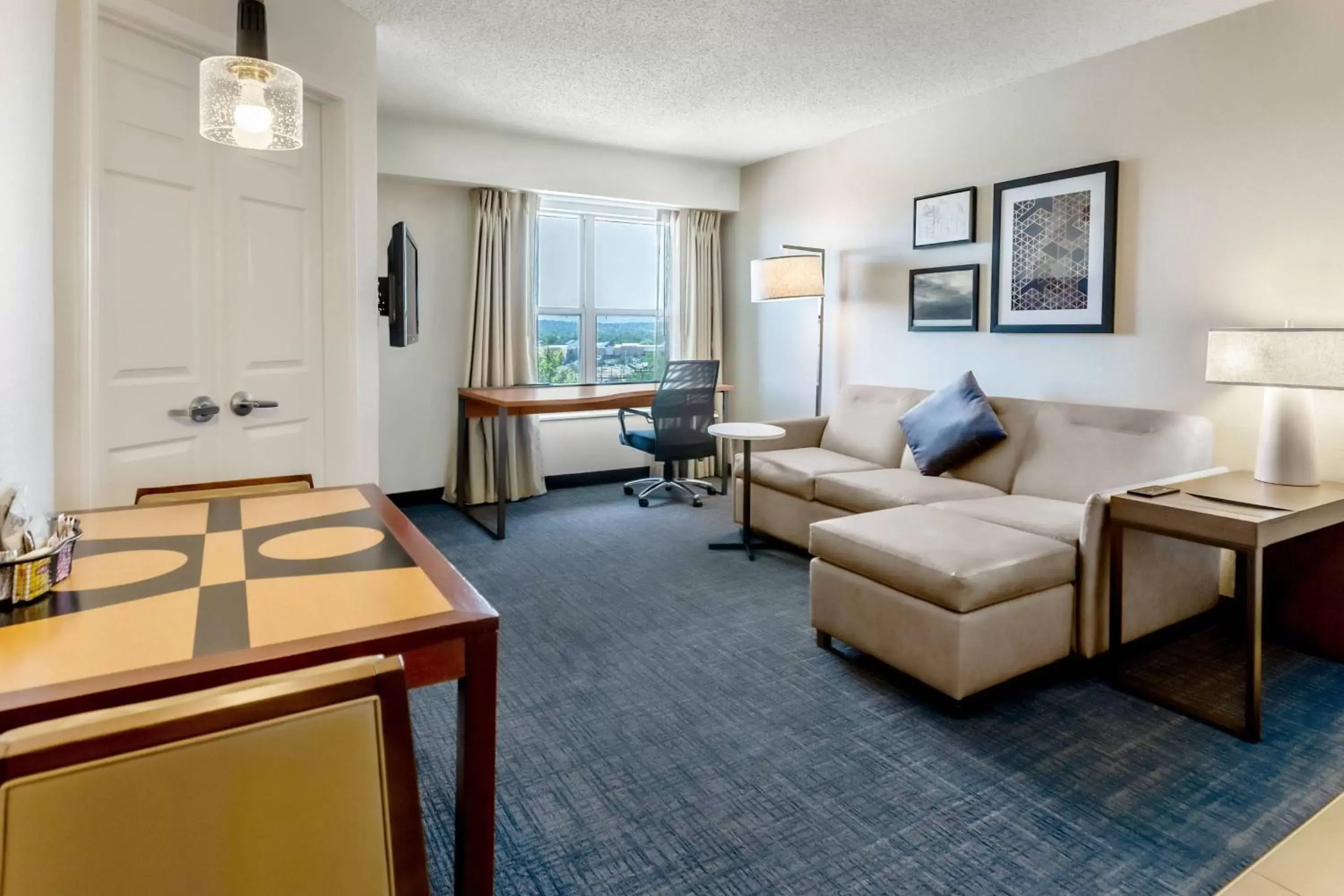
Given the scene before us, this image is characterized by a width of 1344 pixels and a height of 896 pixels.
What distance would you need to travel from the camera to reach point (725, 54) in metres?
3.57

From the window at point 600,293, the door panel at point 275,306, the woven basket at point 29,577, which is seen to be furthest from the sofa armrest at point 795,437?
the woven basket at point 29,577

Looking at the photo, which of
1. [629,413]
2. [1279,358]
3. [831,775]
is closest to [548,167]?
[629,413]

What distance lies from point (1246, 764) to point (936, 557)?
96cm

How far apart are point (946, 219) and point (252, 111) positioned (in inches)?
145

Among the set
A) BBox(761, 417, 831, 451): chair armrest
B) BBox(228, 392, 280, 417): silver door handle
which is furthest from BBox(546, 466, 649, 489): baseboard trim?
BBox(228, 392, 280, 417): silver door handle

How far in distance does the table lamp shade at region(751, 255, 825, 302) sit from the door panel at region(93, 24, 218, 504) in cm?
308

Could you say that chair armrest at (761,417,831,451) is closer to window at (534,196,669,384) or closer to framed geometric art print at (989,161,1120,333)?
framed geometric art print at (989,161,1120,333)

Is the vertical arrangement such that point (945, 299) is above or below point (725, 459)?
above

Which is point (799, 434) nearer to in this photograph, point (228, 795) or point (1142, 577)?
point (1142, 577)

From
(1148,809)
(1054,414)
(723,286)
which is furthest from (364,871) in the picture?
(723,286)

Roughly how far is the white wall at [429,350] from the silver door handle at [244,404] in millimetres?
2243

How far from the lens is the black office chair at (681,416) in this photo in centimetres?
496

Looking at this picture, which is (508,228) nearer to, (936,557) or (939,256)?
(939,256)

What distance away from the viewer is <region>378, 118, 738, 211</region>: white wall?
4.77 metres
